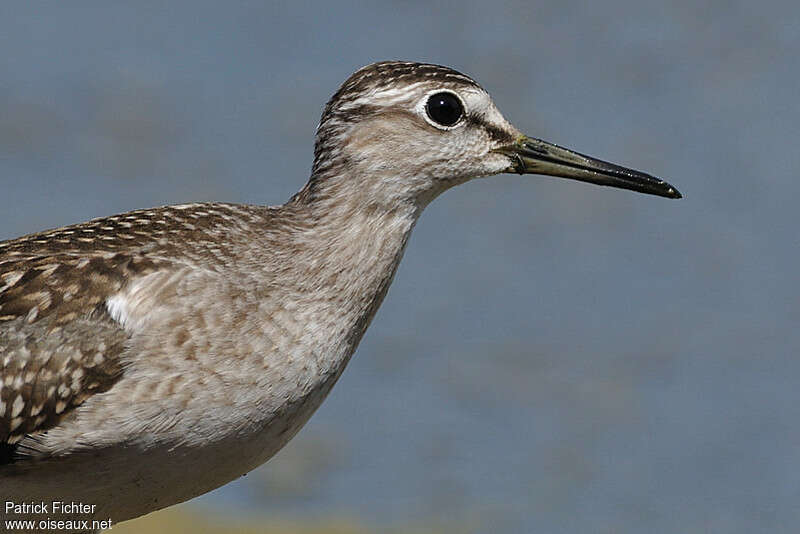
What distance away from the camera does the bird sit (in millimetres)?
7012

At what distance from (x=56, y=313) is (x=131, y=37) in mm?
10191

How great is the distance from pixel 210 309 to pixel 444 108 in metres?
1.57

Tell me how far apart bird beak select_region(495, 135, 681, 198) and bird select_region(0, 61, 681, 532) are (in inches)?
4.9

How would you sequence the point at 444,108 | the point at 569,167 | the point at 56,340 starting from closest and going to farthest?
the point at 56,340
the point at 444,108
the point at 569,167

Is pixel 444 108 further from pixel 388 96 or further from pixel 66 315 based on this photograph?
pixel 66 315

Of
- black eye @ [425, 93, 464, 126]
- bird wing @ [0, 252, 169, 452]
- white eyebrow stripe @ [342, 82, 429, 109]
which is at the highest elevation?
white eyebrow stripe @ [342, 82, 429, 109]

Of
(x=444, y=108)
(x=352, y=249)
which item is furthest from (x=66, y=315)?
(x=444, y=108)

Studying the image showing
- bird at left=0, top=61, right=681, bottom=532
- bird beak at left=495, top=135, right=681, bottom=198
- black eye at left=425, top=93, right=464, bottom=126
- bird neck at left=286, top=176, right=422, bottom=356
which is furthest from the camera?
bird beak at left=495, top=135, right=681, bottom=198

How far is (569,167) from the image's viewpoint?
8148 mm

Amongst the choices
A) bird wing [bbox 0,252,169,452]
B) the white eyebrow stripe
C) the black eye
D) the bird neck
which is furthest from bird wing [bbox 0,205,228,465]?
the black eye

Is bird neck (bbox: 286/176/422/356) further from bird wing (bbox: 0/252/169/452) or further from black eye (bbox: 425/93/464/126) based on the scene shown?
bird wing (bbox: 0/252/169/452)

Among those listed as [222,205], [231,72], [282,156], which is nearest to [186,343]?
[222,205]

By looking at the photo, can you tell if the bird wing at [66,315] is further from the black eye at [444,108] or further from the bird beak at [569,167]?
the bird beak at [569,167]

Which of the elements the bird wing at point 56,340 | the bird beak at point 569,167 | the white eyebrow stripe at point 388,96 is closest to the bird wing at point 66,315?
the bird wing at point 56,340
